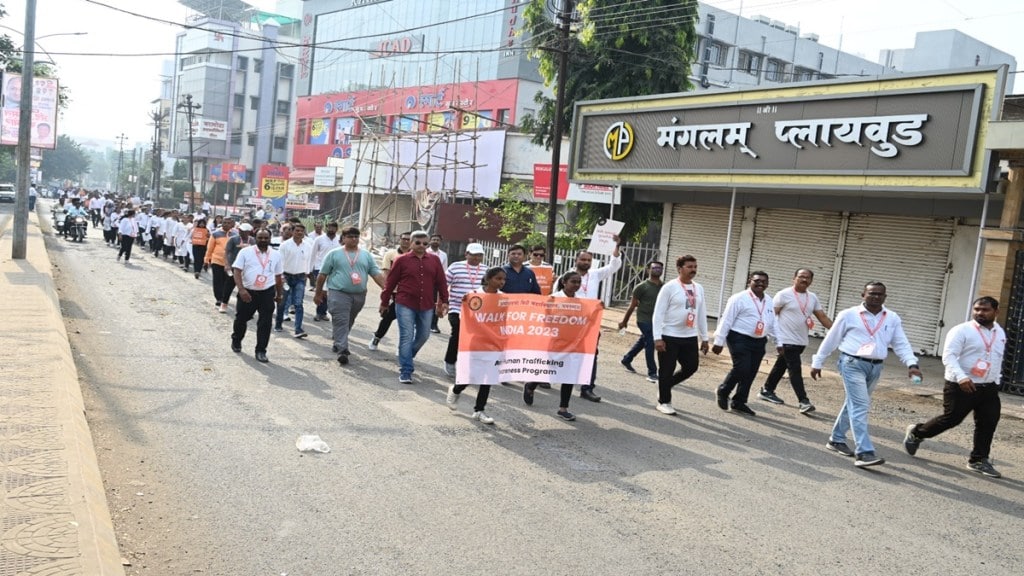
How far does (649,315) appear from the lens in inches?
487

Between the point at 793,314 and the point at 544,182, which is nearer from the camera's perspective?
the point at 793,314

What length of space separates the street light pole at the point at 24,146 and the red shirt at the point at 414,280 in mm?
15094

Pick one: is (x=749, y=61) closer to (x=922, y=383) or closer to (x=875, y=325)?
(x=922, y=383)

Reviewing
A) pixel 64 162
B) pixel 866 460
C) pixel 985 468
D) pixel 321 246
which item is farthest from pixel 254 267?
pixel 64 162

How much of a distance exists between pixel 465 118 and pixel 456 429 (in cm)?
4659

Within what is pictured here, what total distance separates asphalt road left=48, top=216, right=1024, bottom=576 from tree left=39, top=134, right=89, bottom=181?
15107 cm

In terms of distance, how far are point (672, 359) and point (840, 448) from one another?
6.57 ft

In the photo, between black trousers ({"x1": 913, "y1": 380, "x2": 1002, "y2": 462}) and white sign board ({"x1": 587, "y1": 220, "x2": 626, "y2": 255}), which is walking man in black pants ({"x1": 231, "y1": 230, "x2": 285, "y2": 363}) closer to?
white sign board ({"x1": 587, "y1": 220, "x2": 626, "y2": 255})

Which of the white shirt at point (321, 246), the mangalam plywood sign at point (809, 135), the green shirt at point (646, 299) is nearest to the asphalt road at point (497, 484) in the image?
the green shirt at point (646, 299)

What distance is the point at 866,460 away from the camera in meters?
8.03

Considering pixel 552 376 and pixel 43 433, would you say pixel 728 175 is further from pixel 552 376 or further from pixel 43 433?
pixel 43 433

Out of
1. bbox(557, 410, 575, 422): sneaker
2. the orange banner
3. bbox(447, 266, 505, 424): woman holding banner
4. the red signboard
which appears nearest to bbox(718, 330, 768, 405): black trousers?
the orange banner

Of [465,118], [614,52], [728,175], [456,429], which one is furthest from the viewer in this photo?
[465,118]

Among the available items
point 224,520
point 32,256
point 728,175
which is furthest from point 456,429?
point 32,256
